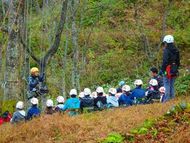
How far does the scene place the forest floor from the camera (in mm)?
9845

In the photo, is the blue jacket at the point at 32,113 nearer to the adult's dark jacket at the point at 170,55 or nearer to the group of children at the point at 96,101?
the group of children at the point at 96,101

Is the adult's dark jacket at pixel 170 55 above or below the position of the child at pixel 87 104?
above

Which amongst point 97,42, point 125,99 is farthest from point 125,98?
point 97,42

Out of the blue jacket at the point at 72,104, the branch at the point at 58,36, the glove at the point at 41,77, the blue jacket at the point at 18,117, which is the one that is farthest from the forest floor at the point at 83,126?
the branch at the point at 58,36

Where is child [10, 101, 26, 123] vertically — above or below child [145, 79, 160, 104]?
below

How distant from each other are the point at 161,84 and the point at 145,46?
37.4 feet

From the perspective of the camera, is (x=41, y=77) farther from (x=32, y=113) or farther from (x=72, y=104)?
(x=32, y=113)

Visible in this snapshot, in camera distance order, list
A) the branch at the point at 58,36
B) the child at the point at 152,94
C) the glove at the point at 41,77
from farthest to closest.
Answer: the glove at the point at 41,77
the branch at the point at 58,36
the child at the point at 152,94

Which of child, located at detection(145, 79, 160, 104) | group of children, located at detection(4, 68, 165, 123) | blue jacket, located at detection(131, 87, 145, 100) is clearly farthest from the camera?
blue jacket, located at detection(131, 87, 145, 100)

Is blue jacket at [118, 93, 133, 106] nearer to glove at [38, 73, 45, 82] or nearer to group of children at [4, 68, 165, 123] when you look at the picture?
group of children at [4, 68, 165, 123]

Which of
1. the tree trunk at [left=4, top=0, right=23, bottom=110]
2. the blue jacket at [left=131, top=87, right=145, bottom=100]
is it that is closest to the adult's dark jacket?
the blue jacket at [left=131, top=87, right=145, bottom=100]

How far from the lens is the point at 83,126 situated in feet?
34.4

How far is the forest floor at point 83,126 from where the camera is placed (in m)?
9.84

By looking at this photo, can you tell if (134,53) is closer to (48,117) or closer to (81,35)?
(81,35)
